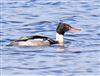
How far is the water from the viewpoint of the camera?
17.9 m

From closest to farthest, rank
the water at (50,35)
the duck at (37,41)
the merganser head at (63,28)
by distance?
the water at (50,35) → the duck at (37,41) → the merganser head at (63,28)

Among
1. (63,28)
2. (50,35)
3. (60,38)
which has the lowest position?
(50,35)

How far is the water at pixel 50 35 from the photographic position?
1788 cm

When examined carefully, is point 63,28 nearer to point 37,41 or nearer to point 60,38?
point 60,38

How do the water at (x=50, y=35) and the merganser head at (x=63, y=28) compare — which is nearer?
the water at (x=50, y=35)

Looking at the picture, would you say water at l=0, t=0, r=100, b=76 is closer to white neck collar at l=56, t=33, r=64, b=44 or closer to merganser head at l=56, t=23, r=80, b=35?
white neck collar at l=56, t=33, r=64, b=44

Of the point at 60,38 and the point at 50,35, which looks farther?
the point at 50,35

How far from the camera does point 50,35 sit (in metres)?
24.0

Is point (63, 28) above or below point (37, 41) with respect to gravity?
above

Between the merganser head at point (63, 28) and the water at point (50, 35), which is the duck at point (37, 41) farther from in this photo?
the water at point (50, 35)

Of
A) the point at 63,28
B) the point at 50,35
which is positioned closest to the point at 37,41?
the point at 63,28

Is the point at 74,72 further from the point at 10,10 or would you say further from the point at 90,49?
the point at 10,10

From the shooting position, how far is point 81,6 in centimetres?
3016

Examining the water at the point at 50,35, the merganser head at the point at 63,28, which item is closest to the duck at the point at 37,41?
the merganser head at the point at 63,28
